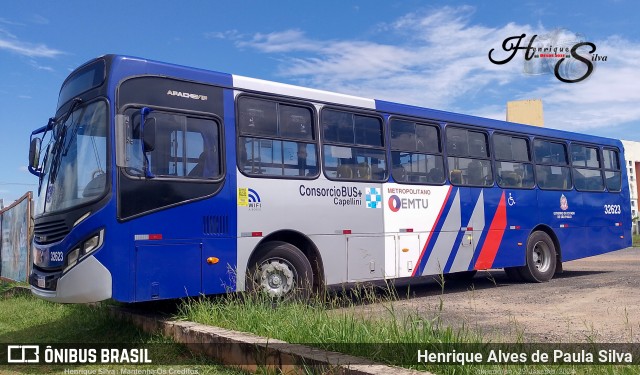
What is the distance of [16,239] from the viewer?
13406 millimetres

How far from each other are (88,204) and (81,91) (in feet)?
5.58

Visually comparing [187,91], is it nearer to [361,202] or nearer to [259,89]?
[259,89]

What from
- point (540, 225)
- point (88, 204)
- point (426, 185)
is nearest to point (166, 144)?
point (88, 204)

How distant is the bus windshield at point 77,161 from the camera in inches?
266

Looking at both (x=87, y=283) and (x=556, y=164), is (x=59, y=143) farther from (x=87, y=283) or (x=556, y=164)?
(x=556, y=164)

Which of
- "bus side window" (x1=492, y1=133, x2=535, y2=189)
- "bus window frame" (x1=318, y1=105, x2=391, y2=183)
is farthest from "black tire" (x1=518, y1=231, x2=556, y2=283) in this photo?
"bus window frame" (x1=318, y1=105, x2=391, y2=183)

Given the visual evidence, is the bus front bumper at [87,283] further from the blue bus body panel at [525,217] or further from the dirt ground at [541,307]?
the blue bus body panel at [525,217]

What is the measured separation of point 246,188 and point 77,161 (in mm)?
2098

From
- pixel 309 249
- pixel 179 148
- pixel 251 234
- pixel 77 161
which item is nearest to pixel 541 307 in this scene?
pixel 309 249

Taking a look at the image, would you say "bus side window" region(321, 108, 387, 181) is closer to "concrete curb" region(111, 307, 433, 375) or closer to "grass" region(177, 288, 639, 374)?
"grass" region(177, 288, 639, 374)

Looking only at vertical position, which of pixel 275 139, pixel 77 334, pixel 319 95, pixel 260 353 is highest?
pixel 319 95

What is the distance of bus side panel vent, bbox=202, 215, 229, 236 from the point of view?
7.28 metres

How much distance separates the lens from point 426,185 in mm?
10164

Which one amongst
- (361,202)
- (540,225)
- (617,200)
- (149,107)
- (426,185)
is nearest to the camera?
(149,107)
